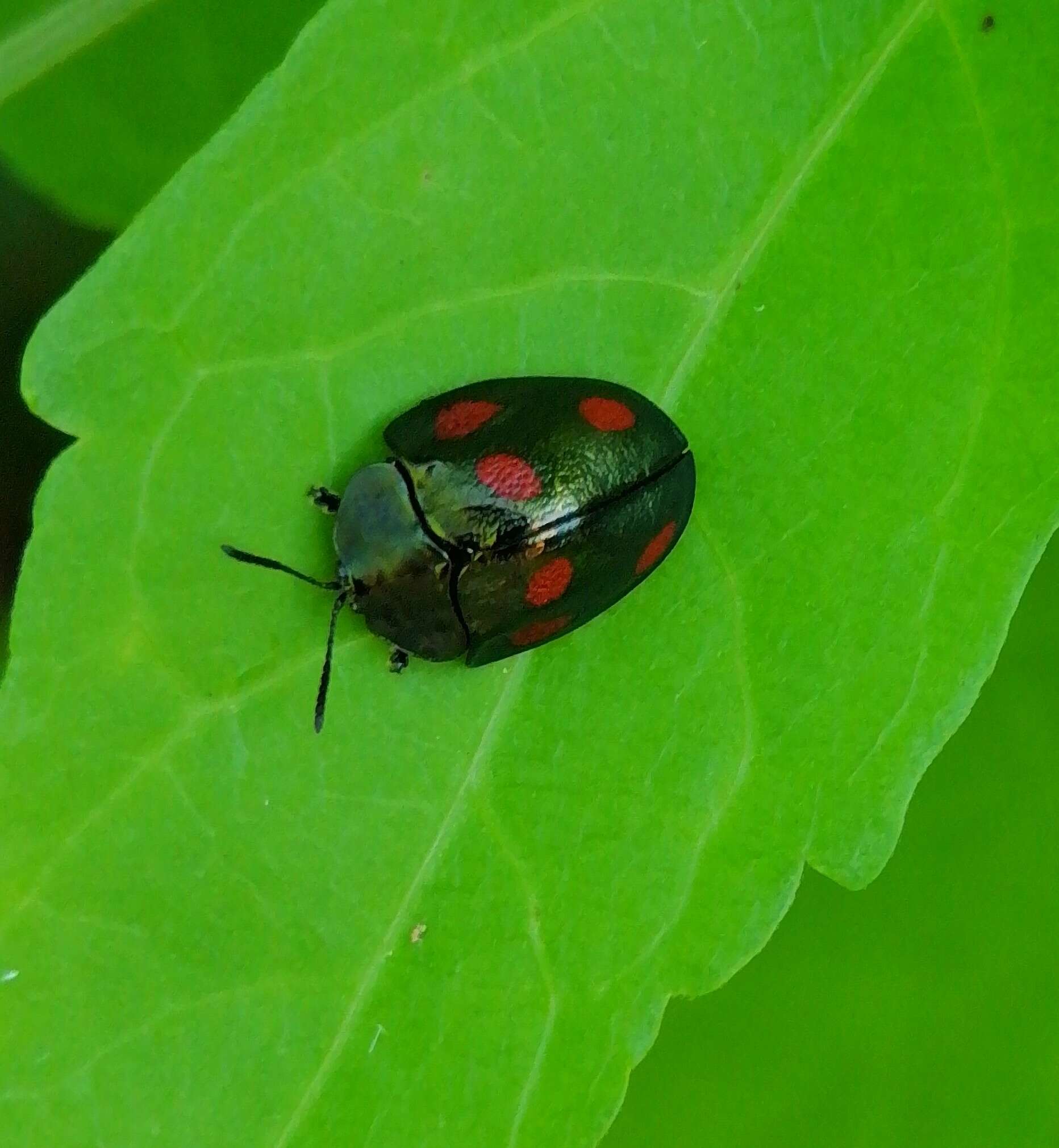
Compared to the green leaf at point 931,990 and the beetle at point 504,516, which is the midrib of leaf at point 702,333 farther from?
the green leaf at point 931,990

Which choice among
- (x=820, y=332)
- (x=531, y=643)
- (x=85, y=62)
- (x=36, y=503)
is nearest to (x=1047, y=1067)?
(x=531, y=643)

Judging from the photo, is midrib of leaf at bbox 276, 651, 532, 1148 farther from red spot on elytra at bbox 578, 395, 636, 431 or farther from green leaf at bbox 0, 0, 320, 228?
green leaf at bbox 0, 0, 320, 228

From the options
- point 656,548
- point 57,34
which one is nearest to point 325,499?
point 656,548

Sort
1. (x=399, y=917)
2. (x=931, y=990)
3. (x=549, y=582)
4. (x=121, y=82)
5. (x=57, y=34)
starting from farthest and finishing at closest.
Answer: (x=121, y=82)
(x=57, y=34)
(x=931, y=990)
(x=549, y=582)
(x=399, y=917)

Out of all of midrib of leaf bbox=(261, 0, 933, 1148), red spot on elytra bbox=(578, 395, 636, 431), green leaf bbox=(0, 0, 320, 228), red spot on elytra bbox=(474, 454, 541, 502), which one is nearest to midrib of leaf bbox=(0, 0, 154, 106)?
green leaf bbox=(0, 0, 320, 228)

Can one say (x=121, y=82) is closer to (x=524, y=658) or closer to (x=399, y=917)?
(x=524, y=658)

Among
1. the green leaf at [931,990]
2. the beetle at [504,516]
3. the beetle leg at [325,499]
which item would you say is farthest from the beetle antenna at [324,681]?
the green leaf at [931,990]
